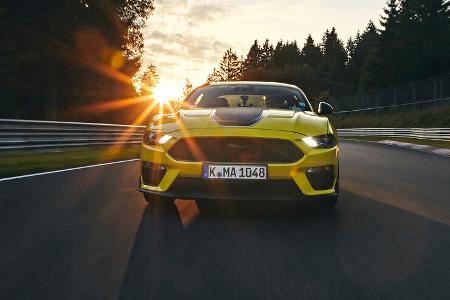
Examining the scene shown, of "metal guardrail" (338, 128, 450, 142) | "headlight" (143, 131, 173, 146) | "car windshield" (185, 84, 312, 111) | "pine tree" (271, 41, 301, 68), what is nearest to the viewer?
"headlight" (143, 131, 173, 146)

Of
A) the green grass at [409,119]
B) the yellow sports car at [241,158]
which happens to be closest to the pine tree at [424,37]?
the green grass at [409,119]

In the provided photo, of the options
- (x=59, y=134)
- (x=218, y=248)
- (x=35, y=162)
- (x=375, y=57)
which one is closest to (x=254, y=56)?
(x=375, y=57)

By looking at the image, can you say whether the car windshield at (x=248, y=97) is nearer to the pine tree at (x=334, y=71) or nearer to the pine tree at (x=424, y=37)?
the pine tree at (x=424, y=37)

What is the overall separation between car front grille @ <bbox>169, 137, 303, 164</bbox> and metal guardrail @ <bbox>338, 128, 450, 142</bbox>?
68.9 ft

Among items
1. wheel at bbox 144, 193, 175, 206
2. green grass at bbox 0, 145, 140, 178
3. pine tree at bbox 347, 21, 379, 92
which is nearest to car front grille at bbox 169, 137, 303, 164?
wheel at bbox 144, 193, 175, 206

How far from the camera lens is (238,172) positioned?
4695 millimetres

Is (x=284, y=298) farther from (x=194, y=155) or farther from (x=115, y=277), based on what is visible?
(x=194, y=155)

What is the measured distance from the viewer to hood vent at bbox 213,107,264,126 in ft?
16.5

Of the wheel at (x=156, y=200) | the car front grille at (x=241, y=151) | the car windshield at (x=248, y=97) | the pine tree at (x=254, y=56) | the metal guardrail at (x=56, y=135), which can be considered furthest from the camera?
the pine tree at (x=254, y=56)

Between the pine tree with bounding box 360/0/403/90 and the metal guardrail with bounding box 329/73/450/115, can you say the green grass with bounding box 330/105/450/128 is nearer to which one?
the metal guardrail with bounding box 329/73/450/115

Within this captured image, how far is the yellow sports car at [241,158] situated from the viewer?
4711 millimetres

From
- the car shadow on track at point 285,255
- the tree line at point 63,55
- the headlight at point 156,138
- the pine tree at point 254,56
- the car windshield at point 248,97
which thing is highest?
the pine tree at point 254,56

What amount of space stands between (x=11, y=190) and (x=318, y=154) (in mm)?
3708

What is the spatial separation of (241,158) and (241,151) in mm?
74
